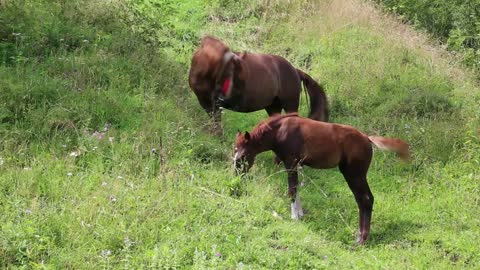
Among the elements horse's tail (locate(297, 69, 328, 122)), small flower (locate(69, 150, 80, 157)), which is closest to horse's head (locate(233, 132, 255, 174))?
small flower (locate(69, 150, 80, 157))

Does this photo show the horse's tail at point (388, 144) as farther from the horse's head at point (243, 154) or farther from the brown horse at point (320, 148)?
the horse's head at point (243, 154)

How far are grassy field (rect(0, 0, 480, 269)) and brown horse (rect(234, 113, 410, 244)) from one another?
0.36 meters

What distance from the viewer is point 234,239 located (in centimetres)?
534

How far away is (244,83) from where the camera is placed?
820 centimetres

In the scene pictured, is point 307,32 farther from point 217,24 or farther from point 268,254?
point 268,254

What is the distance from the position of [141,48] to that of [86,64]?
135cm

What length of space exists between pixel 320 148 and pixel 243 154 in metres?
0.90

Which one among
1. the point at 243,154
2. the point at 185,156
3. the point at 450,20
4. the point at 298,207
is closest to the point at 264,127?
the point at 243,154

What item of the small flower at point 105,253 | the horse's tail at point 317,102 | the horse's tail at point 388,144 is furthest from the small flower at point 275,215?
the horse's tail at point 317,102

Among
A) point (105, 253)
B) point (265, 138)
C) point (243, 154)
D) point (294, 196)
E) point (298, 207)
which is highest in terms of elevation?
point (265, 138)

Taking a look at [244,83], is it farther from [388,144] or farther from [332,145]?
[388,144]

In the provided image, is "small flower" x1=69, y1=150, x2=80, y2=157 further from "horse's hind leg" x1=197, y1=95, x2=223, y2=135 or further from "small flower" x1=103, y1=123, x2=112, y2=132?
"horse's hind leg" x1=197, y1=95, x2=223, y2=135

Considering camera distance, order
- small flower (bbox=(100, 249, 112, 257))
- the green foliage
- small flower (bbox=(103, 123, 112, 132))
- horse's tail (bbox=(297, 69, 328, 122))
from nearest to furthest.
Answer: small flower (bbox=(100, 249, 112, 257)) < small flower (bbox=(103, 123, 112, 132)) < horse's tail (bbox=(297, 69, 328, 122)) < the green foliage

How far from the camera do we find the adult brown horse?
8.06 meters
